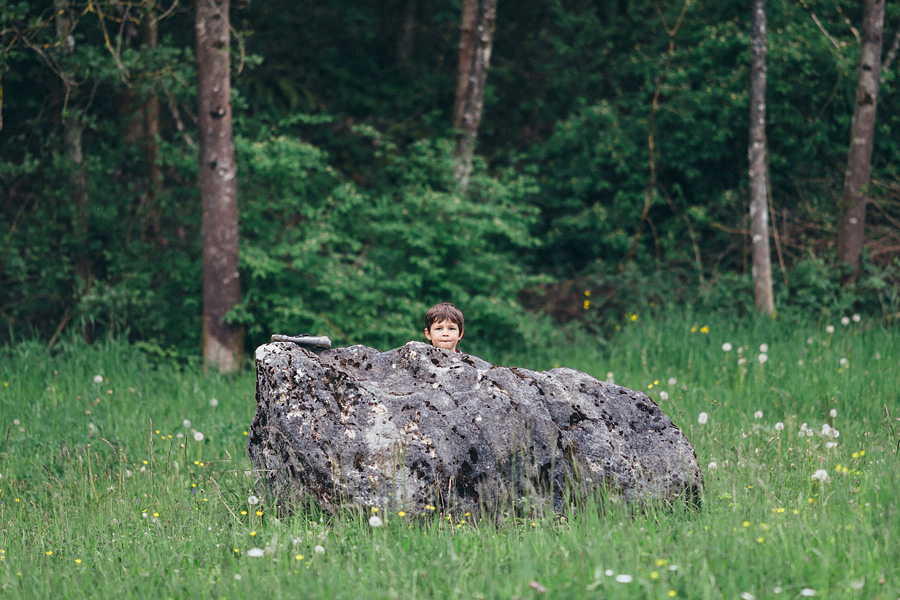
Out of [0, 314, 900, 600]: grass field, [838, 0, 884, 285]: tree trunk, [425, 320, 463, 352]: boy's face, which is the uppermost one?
[838, 0, 884, 285]: tree trunk

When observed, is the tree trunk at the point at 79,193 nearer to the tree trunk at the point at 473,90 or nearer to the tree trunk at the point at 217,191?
the tree trunk at the point at 217,191

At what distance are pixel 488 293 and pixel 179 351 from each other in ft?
12.5

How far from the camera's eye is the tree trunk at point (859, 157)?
884cm

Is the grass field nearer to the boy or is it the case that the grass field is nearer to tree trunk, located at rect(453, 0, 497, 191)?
the boy

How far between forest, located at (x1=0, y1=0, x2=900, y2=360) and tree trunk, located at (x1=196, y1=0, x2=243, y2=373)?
210 millimetres

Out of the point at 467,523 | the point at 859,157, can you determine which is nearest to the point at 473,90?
the point at 859,157

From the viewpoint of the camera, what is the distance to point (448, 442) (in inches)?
147

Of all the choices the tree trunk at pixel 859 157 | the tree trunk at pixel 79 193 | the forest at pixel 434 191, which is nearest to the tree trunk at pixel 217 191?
the forest at pixel 434 191

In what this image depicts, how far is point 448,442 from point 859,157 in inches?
304

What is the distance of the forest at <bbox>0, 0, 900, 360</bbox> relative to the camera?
870 cm

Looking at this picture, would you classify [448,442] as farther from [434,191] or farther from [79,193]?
[79,193]

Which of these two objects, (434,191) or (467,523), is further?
(434,191)

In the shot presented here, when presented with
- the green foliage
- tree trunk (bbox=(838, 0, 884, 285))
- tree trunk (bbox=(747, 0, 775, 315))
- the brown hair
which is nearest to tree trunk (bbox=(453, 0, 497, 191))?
the green foliage

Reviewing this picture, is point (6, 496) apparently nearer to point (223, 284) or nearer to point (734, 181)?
point (223, 284)
